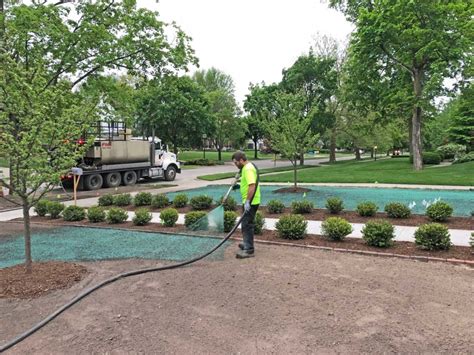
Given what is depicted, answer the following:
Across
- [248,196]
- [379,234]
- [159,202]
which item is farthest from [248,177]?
[159,202]

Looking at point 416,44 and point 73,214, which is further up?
point 416,44

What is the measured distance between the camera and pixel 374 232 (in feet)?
21.9

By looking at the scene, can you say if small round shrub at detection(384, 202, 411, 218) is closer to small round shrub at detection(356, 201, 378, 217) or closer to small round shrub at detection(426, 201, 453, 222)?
small round shrub at detection(356, 201, 378, 217)

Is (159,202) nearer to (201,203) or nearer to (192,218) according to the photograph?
(201,203)

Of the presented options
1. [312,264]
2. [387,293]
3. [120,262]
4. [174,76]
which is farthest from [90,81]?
[387,293]

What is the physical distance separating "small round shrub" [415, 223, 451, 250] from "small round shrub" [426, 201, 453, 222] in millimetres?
2381

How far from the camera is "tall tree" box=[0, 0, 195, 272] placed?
5082mm

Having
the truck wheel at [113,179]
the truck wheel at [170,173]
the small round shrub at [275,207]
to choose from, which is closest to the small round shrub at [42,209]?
the small round shrub at [275,207]

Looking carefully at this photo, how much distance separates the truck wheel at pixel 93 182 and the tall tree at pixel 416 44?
17005mm

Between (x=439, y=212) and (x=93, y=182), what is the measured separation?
1605 cm

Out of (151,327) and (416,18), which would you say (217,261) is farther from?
(416,18)

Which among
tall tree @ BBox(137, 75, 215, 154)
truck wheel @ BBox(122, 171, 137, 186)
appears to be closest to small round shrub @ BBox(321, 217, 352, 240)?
truck wheel @ BBox(122, 171, 137, 186)

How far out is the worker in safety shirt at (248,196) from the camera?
6129mm

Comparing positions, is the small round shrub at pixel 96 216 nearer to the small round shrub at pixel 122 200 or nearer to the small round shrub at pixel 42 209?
the small round shrub at pixel 42 209
